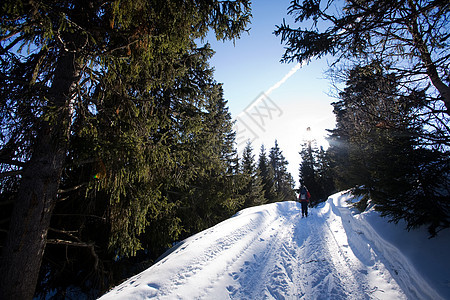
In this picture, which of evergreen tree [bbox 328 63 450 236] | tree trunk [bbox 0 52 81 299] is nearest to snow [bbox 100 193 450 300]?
evergreen tree [bbox 328 63 450 236]

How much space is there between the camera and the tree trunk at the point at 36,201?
2.80 m

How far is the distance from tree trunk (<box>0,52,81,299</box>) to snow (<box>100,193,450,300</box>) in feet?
4.53

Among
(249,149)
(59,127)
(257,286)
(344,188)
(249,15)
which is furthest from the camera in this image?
(249,149)

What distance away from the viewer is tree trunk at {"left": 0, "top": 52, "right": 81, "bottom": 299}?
2799 millimetres

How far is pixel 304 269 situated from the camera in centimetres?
420

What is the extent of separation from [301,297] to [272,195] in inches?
852

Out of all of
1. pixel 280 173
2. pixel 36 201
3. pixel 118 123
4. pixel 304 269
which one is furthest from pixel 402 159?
pixel 280 173

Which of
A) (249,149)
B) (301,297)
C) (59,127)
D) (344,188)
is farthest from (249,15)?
(249,149)

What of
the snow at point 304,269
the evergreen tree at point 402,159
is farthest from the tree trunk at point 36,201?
the evergreen tree at point 402,159

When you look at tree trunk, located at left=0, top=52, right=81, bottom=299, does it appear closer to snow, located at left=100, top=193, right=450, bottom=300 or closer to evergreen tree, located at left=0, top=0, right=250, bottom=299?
evergreen tree, located at left=0, top=0, right=250, bottom=299

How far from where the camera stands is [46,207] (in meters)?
3.13

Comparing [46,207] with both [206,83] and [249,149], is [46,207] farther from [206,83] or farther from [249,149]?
[249,149]

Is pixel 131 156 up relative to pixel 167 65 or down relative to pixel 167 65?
down

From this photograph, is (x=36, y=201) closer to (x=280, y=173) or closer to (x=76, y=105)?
(x=76, y=105)
